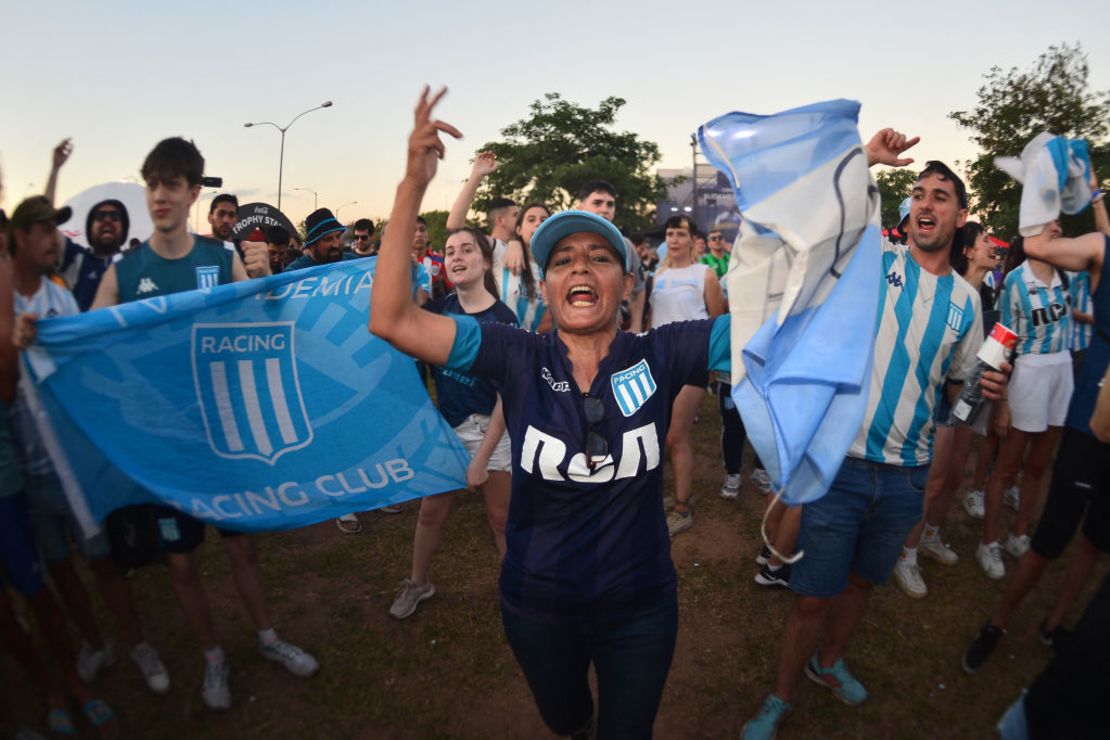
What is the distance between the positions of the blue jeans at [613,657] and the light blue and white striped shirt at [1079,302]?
4388mm

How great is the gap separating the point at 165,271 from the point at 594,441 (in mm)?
2479

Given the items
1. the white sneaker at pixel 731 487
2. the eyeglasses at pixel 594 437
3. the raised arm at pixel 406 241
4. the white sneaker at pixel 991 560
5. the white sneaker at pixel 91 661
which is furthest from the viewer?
the white sneaker at pixel 731 487

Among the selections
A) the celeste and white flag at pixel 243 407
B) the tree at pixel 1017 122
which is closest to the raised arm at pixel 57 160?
A: the celeste and white flag at pixel 243 407

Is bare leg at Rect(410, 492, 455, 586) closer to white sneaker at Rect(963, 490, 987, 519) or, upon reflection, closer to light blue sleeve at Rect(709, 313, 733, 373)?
light blue sleeve at Rect(709, 313, 733, 373)

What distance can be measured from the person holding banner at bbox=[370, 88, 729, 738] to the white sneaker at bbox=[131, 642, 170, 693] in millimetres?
2503

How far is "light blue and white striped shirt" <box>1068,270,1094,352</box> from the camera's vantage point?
466cm

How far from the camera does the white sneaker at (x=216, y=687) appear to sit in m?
3.37

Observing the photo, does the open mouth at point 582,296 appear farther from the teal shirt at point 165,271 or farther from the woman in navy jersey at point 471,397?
the teal shirt at point 165,271

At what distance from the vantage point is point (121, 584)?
346 cm

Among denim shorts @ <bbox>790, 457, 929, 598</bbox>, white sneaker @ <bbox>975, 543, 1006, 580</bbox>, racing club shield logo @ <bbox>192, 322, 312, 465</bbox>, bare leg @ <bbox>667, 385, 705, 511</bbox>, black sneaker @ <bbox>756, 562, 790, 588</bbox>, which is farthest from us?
bare leg @ <bbox>667, 385, 705, 511</bbox>

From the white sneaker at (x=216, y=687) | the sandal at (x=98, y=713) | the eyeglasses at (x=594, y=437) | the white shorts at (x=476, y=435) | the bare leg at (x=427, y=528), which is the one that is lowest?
the white sneaker at (x=216, y=687)

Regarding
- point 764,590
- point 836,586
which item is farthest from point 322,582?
point 836,586

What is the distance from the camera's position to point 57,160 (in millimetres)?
3760

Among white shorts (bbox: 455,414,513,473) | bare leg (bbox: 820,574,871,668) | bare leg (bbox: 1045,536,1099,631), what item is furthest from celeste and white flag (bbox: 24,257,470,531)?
bare leg (bbox: 1045,536,1099,631)
